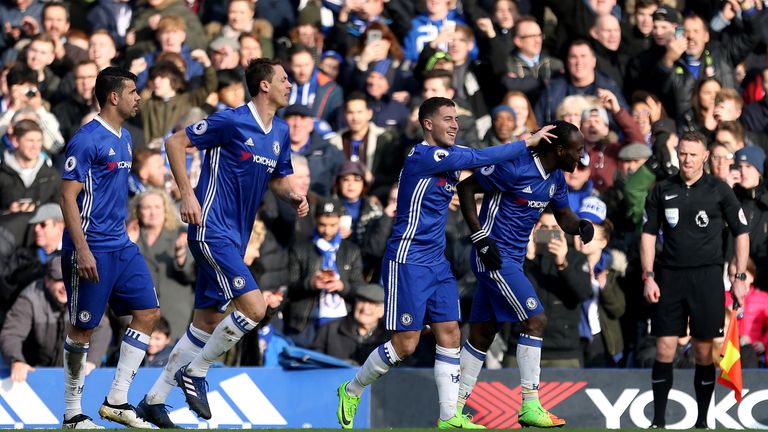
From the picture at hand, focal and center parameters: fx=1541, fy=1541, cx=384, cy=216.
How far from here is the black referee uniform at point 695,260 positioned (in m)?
12.7

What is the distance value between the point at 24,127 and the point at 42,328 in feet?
8.11

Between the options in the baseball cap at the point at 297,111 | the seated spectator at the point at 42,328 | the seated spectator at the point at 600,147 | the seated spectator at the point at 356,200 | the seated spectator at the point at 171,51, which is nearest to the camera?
the seated spectator at the point at 42,328

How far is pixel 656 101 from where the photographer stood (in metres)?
16.3

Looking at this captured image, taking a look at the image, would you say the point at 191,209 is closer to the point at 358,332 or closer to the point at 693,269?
the point at 358,332

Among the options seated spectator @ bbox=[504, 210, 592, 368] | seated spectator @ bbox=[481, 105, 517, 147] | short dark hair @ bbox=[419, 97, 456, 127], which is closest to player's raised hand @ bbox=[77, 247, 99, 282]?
short dark hair @ bbox=[419, 97, 456, 127]

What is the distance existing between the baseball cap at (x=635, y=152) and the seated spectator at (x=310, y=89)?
11.0ft

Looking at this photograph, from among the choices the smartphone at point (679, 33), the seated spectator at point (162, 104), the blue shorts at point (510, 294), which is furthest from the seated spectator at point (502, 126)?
the blue shorts at point (510, 294)

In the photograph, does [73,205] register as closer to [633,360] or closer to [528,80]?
[633,360]

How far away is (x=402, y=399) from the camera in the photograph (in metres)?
13.6

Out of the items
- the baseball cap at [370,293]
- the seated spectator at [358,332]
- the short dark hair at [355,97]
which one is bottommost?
the seated spectator at [358,332]

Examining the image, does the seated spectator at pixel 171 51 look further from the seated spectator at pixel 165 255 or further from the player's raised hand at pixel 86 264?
the player's raised hand at pixel 86 264

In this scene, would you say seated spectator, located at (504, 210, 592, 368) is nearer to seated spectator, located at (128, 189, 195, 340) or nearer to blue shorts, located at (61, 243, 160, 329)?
seated spectator, located at (128, 189, 195, 340)

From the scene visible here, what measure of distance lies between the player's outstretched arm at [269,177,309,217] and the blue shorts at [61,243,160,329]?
115 centimetres

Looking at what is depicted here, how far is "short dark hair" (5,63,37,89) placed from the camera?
1664 cm
